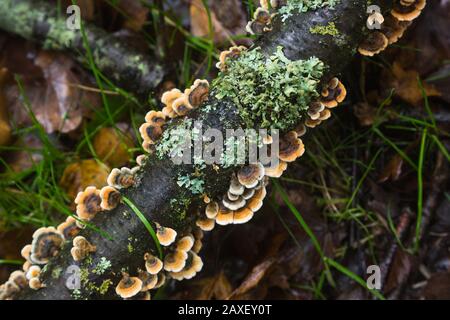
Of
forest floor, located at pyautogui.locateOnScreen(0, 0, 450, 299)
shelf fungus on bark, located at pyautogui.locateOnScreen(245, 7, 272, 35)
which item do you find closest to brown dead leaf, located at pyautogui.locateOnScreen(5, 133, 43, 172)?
forest floor, located at pyautogui.locateOnScreen(0, 0, 450, 299)

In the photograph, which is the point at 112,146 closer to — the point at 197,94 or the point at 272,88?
the point at 197,94

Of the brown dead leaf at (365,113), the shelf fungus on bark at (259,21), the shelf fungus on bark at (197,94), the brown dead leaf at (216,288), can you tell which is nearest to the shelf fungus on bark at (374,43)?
the shelf fungus on bark at (259,21)

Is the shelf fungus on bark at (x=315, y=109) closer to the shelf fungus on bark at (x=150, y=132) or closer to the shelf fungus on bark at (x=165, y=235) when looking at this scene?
the shelf fungus on bark at (x=150, y=132)

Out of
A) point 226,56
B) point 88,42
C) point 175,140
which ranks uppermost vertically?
point 88,42

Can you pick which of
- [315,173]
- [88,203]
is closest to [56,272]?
[88,203]

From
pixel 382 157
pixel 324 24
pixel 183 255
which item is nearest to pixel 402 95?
pixel 382 157
